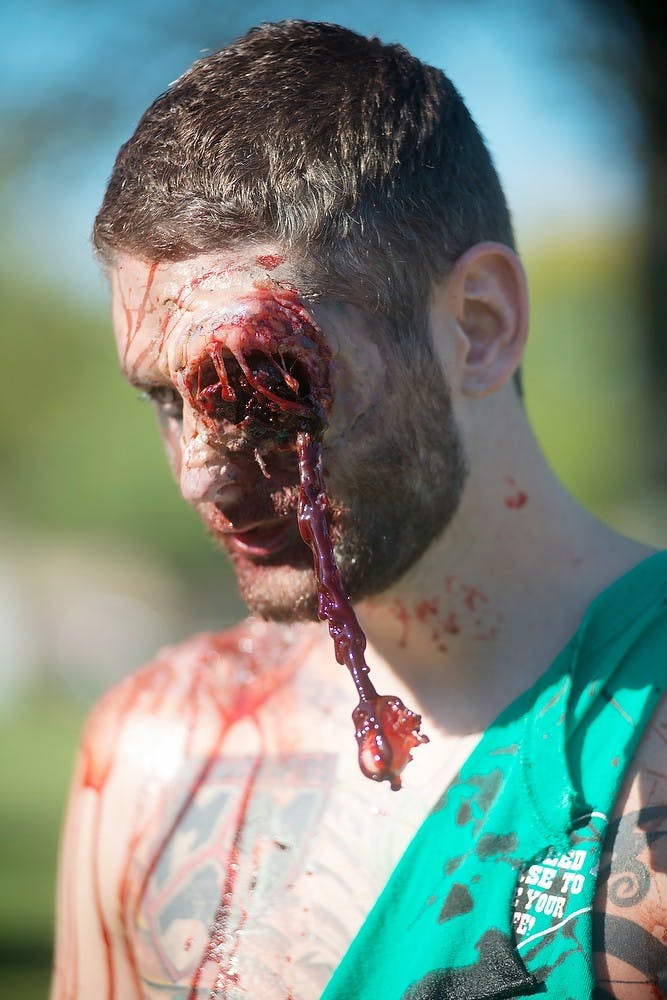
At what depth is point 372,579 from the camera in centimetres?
157

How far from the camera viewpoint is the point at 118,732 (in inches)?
77.5

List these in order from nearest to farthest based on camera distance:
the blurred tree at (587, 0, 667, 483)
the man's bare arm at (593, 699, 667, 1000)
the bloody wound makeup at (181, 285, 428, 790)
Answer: the man's bare arm at (593, 699, 667, 1000)
the bloody wound makeup at (181, 285, 428, 790)
the blurred tree at (587, 0, 667, 483)

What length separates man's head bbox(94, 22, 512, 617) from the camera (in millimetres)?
1470

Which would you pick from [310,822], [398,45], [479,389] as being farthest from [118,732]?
[398,45]

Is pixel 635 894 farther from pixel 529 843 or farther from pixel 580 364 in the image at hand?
pixel 580 364

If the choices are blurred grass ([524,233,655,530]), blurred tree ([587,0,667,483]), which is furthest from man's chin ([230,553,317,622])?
blurred grass ([524,233,655,530])

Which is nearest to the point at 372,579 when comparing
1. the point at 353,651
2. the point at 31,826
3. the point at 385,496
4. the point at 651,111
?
the point at 385,496

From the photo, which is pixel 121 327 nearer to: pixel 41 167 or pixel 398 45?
pixel 398 45

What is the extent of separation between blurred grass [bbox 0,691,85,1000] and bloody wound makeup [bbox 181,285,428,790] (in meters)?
3.50

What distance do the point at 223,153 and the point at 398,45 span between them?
0.47 metres

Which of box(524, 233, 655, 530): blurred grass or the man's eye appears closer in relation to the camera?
the man's eye

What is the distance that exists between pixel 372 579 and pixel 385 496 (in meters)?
0.13

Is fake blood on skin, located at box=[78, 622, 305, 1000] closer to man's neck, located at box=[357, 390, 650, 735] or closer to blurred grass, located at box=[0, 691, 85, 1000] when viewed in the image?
man's neck, located at box=[357, 390, 650, 735]

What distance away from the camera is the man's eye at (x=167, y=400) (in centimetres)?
160
